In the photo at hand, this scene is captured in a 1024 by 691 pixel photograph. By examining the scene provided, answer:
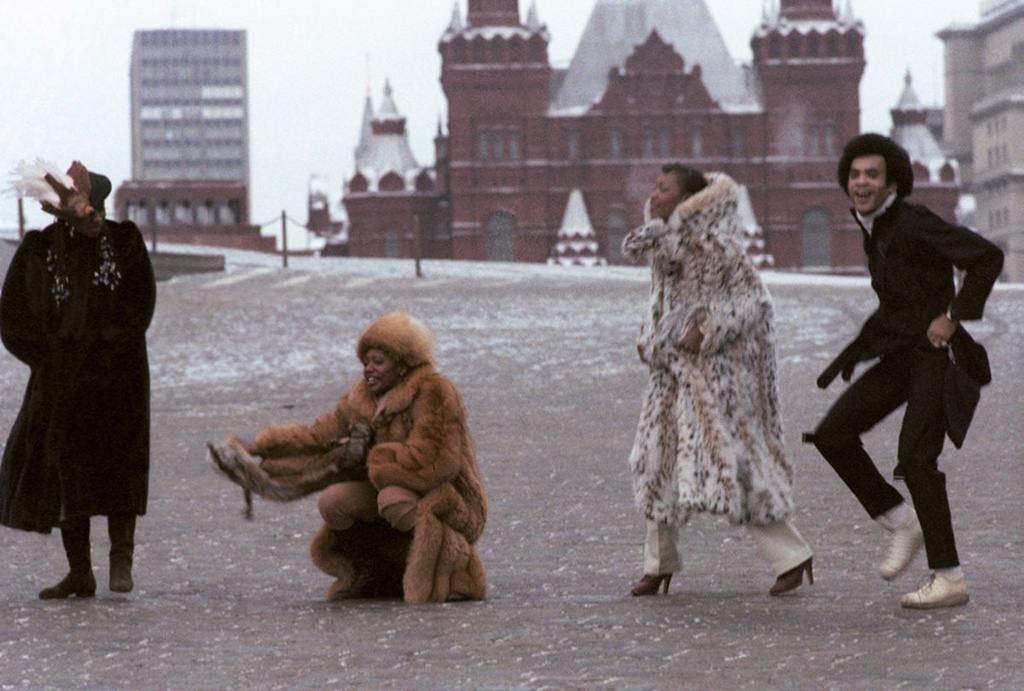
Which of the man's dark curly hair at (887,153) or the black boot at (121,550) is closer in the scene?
the man's dark curly hair at (887,153)

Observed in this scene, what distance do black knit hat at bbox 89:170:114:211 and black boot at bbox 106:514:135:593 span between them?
1.04 m

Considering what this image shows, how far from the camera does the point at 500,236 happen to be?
76062mm

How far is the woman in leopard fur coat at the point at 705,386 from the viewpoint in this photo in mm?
6398

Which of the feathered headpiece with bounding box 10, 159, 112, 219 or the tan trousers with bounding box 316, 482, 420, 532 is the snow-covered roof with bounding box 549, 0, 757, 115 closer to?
the feathered headpiece with bounding box 10, 159, 112, 219

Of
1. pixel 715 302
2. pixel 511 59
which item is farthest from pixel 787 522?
pixel 511 59

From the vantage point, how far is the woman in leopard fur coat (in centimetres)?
640

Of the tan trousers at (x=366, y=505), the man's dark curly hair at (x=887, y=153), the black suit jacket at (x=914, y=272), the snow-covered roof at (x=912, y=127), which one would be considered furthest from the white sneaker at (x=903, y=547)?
the snow-covered roof at (x=912, y=127)

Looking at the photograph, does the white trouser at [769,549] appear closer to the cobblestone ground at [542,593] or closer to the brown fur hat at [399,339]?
the cobblestone ground at [542,593]

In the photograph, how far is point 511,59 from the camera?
2955 inches

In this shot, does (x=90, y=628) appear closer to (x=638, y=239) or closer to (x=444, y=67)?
(x=638, y=239)

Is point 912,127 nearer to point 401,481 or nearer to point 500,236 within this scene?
point 500,236

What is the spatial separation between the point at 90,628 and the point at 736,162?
Result: 71.0 meters

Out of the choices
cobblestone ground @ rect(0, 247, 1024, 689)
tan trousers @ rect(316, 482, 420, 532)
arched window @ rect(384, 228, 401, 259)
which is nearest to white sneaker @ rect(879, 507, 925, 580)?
cobblestone ground @ rect(0, 247, 1024, 689)

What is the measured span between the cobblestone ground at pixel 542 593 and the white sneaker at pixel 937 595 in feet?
0.16
